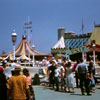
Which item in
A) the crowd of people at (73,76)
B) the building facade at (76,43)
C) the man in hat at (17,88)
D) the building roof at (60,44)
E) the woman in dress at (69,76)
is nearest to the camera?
the man in hat at (17,88)

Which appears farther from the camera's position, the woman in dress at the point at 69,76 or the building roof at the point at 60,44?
the building roof at the point at 60,44

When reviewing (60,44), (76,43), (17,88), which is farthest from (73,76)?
(76,43)

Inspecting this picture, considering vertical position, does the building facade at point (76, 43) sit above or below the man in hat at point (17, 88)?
above

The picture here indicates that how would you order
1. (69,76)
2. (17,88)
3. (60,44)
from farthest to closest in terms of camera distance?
(60,44) < (69,76) < (17,88)

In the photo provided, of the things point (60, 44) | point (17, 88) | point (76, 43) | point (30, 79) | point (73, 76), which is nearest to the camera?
point (17, 88)

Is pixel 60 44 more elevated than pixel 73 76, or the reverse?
pixel 60 44

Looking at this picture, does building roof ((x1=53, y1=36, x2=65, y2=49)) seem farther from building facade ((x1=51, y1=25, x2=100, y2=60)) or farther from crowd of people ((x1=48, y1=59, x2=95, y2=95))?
crowd of people ((x1=48, y1=59, x2=95, y2=95))

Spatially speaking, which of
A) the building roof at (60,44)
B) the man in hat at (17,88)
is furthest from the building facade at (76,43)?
Answer: the man in hat at (17,88)

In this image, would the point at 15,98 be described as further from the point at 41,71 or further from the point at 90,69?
the point at 41,71

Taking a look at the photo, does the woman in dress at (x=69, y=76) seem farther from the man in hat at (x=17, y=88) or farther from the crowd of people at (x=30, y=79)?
the man in hat at (x=17, y=88)

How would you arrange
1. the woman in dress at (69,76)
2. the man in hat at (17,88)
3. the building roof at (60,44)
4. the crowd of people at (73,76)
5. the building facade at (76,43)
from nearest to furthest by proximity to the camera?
1. the man in hat at (17,88)
2. the crowd of people at (73,76)
3. the woman in dress at (69,76)
4. the building facade at (76,43)
5. the building roof at (60,44)

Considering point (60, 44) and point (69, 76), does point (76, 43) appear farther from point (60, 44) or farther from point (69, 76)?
point (69, 76)

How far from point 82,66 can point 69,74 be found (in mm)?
998

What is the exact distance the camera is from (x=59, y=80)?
14.8 metres
